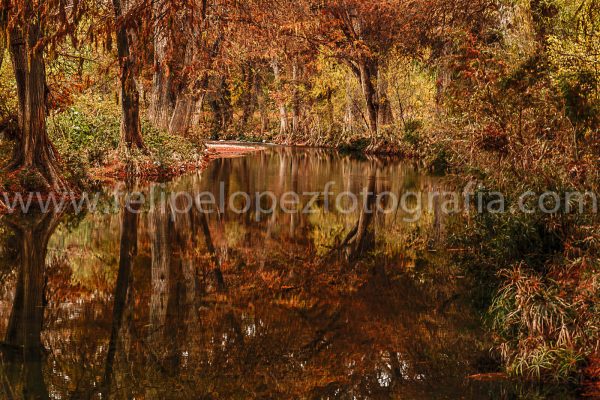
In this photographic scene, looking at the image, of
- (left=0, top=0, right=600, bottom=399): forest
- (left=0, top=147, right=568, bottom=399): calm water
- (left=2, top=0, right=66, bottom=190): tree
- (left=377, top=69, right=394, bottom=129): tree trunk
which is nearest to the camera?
(left=0, top=147, right=568, bottom=399): calm water

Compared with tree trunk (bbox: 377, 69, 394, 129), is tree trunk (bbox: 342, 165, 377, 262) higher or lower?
lower

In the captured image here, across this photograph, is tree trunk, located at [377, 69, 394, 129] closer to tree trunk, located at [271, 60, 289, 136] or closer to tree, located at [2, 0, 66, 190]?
tree trunk, located at [271, 60, 289, 136]

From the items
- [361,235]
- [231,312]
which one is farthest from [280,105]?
[231,312]

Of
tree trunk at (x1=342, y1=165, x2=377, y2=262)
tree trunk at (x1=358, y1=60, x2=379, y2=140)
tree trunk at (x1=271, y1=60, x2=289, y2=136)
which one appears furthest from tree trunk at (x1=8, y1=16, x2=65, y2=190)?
tree trunk at (x1=271, y1=60, x2=289, y2=136)

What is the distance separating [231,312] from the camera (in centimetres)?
794

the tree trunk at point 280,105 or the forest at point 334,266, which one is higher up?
the tree trunk at point 280,105

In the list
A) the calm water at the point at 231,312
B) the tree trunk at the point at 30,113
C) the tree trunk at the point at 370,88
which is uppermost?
the tree trunk at the point at 370,88

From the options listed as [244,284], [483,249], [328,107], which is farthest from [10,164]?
[328,107]

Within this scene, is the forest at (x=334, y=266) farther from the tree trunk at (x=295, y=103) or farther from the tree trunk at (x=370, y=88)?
the tree trunk at (x=295, y=103)

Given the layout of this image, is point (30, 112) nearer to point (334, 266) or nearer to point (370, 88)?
point (334, 266)

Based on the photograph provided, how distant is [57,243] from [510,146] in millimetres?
7320

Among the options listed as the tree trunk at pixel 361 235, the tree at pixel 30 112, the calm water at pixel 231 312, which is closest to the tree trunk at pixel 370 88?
the tree trunk at pixel 361 235

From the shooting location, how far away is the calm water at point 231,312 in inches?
232

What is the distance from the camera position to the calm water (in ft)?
19.3
